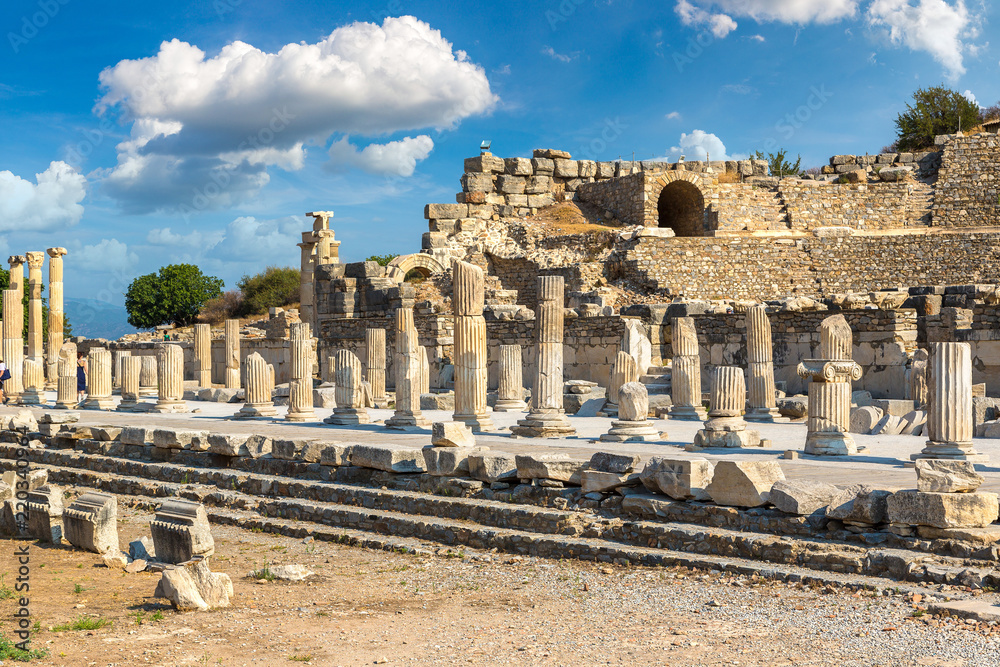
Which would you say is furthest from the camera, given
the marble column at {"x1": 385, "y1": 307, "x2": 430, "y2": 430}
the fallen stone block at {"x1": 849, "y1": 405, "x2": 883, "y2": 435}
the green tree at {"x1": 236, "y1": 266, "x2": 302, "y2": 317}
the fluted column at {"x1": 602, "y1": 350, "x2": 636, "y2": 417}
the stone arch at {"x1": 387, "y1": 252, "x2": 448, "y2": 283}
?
the green tree at {"x1": 236, "y1": 266, "x2": 302, "y2": 317}

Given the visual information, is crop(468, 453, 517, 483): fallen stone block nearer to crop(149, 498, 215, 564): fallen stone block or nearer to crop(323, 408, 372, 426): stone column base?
crop(149, 498, 215, 564): fallen stone block

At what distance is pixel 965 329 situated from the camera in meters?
17.0

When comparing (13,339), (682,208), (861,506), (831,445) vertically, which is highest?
(682,208)

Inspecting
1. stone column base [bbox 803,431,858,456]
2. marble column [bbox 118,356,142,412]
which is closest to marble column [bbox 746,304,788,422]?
stone column base [bbox 803,431,858,456]

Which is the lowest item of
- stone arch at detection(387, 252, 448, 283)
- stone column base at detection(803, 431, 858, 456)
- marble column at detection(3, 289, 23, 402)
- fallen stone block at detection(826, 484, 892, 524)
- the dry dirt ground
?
the dry dirt ground

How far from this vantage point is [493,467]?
393 inches

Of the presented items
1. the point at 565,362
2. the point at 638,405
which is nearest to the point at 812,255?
the point at 565,362

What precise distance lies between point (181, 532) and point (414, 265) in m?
24.7

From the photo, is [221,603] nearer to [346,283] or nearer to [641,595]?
[641,595]

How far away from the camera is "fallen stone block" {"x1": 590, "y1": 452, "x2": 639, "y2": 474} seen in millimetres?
8961

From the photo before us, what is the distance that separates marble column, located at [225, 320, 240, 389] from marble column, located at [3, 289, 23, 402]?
6.73 metres

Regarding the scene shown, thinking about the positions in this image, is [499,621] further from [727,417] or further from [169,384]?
[169,384]

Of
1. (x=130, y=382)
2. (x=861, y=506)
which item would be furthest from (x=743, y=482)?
(x=130, y=382)

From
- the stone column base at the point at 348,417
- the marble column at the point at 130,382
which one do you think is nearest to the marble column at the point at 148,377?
the marble column at the point at 130,382
